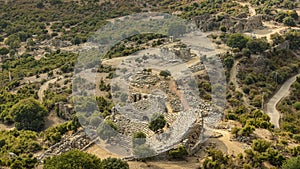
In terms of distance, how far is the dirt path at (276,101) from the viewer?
1823 inches

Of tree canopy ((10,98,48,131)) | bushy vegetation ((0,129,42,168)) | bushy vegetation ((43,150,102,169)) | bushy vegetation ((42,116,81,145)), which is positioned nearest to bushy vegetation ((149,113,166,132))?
bushy vegetation ((43,150,102,169))

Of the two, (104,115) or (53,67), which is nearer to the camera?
(104,115)

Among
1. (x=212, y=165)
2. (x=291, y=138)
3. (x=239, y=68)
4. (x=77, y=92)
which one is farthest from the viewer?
(x=239, y=68)

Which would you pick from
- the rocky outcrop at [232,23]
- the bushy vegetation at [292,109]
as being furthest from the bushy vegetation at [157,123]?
the rocky outcrop at [232,23]

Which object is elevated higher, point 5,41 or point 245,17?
point 245,17

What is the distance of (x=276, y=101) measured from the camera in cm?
5112

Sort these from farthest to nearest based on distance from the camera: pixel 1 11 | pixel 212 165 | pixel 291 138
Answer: pixel 1 11, pixel 291 138, pixel 212 165

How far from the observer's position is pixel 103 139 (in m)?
34.1

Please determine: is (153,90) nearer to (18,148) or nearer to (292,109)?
(18,148)

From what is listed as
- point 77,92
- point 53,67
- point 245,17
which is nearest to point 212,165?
point 77,92

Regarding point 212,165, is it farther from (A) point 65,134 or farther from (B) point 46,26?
(B) point 46,26

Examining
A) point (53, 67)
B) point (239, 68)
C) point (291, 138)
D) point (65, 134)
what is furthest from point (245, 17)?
point (65, 134)

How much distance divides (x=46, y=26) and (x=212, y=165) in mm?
64415

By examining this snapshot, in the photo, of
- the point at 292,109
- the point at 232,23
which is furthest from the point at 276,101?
the point at 232,23
